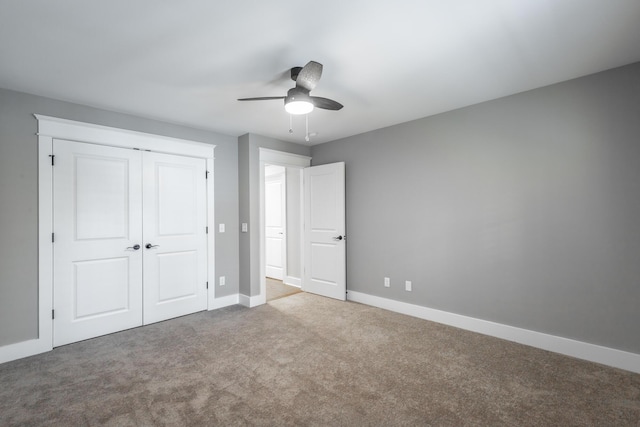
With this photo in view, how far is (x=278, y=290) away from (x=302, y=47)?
4.10 meters

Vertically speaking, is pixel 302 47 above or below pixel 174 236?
above

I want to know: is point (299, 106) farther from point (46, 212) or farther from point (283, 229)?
point (283, 229)

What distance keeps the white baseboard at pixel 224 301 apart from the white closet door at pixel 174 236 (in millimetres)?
140

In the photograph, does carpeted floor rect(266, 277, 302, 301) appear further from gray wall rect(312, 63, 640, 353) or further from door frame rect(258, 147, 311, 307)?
gray wall rect(312, 63, 640, 353)

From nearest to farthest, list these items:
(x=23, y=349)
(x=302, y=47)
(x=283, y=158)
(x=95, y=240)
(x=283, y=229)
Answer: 1. (x=302, y=47)
2. (x=23, y=349)
3. (x=95, y=240)
4. (x=283, y=158)
5. (x=283, y=229)

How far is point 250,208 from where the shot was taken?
4.38m

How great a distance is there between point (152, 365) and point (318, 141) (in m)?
3.76

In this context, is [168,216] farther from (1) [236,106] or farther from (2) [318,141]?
(2) [318,141]

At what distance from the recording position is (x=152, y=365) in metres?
2.68

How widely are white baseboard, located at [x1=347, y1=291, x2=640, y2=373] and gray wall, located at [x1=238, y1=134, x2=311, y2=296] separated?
1.90 meters

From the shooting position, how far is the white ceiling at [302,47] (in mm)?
1826

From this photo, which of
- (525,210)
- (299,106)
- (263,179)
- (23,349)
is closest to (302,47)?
(299,106)

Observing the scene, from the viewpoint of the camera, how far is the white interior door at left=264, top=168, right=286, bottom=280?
593cm

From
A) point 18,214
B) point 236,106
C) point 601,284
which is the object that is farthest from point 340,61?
point 18,214
